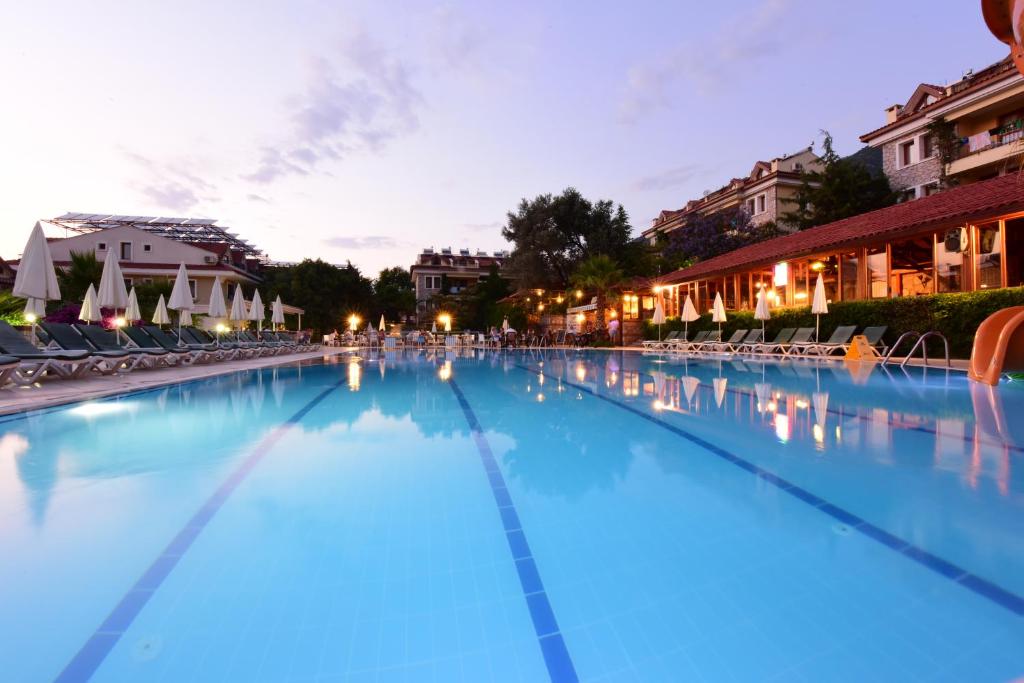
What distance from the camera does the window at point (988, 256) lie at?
12.9 metres

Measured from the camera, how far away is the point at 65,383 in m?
9.15

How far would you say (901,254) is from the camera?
56.5 ft

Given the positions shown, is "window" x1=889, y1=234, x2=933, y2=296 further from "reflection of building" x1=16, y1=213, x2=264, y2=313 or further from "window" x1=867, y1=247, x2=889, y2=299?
"reflection of building" x1=16, y1=213, x2=264, y2=313

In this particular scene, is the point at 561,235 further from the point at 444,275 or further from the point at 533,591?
the point at 533,591

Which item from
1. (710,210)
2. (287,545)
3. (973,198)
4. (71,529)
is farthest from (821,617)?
(710,210)

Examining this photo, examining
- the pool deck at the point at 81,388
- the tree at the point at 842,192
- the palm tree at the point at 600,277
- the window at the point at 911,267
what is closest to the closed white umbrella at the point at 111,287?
the pool deck at the point at 81,388

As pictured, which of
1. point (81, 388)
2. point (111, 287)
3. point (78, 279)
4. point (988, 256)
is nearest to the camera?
point (81, 388)

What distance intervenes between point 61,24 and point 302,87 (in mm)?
5784

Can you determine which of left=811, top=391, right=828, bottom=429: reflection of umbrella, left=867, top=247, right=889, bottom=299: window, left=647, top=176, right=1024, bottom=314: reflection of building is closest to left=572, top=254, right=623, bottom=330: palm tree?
left=647, top=176, right=1024, bottom=314: reflection of building

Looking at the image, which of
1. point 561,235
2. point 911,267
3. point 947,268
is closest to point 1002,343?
point 947,268

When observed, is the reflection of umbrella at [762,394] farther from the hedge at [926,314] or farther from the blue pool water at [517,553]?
the hedge at [926,314]

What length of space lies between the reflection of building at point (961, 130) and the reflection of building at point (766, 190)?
12.5 feet

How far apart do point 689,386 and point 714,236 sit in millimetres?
23080

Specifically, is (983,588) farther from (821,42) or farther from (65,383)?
(821,42)
